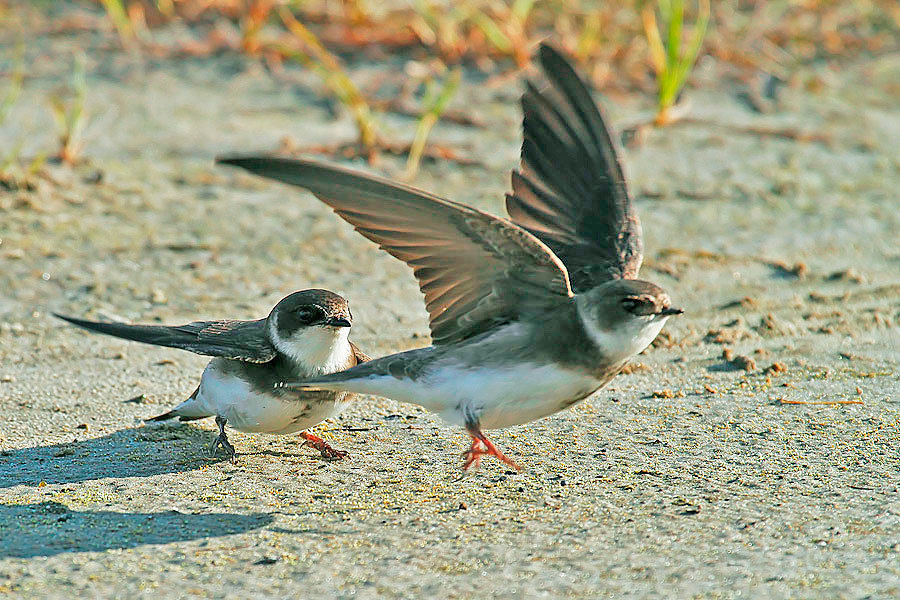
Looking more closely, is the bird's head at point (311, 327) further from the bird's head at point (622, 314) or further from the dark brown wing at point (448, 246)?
the bird's head at point (622, 314)

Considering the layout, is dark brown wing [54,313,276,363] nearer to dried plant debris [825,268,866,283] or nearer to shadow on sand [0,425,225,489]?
shadow on sand [0,425,225,489]

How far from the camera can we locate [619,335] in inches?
140

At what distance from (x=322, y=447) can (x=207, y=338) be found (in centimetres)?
53

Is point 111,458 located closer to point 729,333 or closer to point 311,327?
point 311,327

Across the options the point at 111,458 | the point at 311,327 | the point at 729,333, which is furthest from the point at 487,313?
the point at 729,333

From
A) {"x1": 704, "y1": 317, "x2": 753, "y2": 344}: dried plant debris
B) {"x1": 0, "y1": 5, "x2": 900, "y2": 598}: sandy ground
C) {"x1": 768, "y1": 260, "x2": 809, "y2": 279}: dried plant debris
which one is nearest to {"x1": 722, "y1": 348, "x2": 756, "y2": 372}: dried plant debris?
{"x1": 0, "y1": 5, "x2": 900, "y2": 598}: sandy ground

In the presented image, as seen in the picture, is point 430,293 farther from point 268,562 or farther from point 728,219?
point 728,219

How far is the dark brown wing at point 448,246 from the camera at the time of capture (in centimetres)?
322

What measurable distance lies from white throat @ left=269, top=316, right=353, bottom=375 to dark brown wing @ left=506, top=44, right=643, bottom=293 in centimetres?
77

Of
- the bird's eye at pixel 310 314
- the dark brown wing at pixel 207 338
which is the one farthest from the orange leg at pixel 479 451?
the dark brown wing at pixel 207 338

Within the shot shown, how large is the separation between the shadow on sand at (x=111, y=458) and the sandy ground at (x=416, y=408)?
0.05 feet

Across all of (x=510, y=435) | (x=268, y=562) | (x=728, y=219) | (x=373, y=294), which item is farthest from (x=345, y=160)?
(x=268, y=562)

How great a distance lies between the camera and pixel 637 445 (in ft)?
13.5

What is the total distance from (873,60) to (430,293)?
21.5 ft
